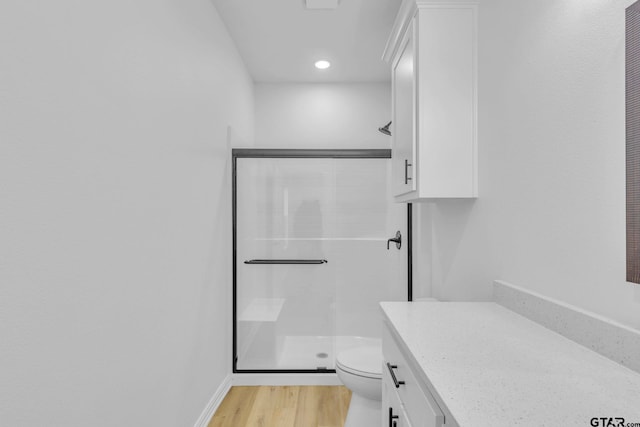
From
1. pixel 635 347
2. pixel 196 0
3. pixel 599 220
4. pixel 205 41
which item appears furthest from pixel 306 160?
pixel 635 347

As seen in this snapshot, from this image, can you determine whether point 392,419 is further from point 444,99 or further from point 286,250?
point 286,250

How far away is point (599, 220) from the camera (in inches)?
37.7

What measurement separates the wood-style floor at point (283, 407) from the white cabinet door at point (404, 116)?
1.44 metres

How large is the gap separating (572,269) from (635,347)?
0.29 metres

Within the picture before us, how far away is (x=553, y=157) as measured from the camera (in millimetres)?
1149

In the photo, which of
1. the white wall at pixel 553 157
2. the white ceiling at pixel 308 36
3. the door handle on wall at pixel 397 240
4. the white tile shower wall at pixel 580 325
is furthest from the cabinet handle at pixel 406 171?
the white ceiling at pixel 308 36

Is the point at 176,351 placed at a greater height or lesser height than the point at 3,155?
lesser

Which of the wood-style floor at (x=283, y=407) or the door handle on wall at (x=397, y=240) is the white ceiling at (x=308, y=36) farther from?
the wood-style floor at (x=283, y=407)

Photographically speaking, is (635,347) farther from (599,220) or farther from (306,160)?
(306,160)

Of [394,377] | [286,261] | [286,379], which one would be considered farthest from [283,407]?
[394,377]

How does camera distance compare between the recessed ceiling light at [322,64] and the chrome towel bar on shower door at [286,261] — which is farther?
the recessed ceiling light at [322,64]

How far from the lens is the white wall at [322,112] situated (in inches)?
148

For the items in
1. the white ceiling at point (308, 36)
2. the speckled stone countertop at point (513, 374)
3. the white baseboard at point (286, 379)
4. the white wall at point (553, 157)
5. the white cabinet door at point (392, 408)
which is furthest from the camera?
the white baseboard at point (286, 379)

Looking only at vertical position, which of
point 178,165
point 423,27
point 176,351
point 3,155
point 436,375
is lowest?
point 176,351
